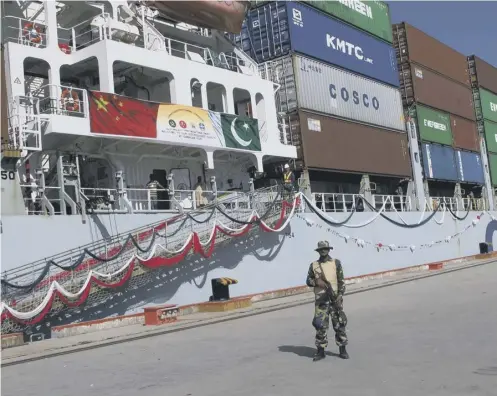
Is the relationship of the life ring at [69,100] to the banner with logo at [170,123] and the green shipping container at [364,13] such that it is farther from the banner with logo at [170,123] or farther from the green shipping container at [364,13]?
the green shipping container at [364,13]

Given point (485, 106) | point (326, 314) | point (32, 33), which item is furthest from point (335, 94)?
point (326, 314)

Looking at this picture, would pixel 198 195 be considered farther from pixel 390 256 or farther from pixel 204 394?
pixel 204 394

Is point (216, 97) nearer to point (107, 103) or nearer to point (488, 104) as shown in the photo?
point (107, 103)

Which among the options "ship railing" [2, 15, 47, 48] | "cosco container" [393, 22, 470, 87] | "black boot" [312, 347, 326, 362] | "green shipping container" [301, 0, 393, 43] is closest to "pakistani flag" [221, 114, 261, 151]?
"ship railing" [2, 15, 47, 48]

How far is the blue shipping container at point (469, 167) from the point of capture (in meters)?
37.0

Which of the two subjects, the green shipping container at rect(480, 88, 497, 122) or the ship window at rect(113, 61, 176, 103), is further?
the green shipping container at rect(480, 88, 497, 122)

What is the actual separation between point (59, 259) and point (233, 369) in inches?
316

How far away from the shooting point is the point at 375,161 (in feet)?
96.3

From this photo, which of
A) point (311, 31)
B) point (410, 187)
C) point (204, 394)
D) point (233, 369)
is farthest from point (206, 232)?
point (410, 187)

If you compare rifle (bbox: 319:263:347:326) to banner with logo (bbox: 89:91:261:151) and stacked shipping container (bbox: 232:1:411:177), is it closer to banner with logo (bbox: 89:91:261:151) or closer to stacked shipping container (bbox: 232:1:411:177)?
banner with logo (bbox: 89:91:261:151)

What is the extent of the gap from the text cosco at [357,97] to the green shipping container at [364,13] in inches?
156

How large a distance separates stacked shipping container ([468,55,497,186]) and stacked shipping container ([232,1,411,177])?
12441 mm

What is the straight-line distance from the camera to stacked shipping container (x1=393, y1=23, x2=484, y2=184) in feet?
111

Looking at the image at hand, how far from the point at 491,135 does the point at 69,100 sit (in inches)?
1395
